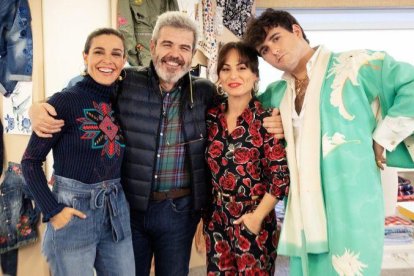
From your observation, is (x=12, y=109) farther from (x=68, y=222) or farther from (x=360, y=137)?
(x=360, y=137)

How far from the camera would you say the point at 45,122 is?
122cm

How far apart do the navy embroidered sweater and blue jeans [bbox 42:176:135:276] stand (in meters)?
0.04

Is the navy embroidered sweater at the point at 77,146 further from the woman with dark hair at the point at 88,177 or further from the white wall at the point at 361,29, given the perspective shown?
the white wall at the point at 361,29

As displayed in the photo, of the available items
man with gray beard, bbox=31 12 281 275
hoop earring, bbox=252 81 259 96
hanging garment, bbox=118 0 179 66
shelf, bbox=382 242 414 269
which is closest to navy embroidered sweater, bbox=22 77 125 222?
man with gray beard, bbox=31 12 281 275

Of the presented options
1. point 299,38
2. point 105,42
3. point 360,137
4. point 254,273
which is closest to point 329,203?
point 360,137

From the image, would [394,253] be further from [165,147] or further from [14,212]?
[14,212]

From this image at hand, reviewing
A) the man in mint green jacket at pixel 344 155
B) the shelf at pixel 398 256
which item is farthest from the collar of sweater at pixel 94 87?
the shelf at pixel 398 256

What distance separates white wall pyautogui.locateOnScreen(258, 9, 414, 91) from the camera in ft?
12.2

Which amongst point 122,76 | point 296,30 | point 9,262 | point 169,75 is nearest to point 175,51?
point 169,75

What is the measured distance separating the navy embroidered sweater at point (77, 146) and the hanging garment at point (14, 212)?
1.23 m

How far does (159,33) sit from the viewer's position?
157cm

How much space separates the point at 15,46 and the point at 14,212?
1.06 metres

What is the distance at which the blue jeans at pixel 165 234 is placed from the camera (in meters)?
1.52

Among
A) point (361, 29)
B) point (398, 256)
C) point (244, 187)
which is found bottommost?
point (398, 256)
